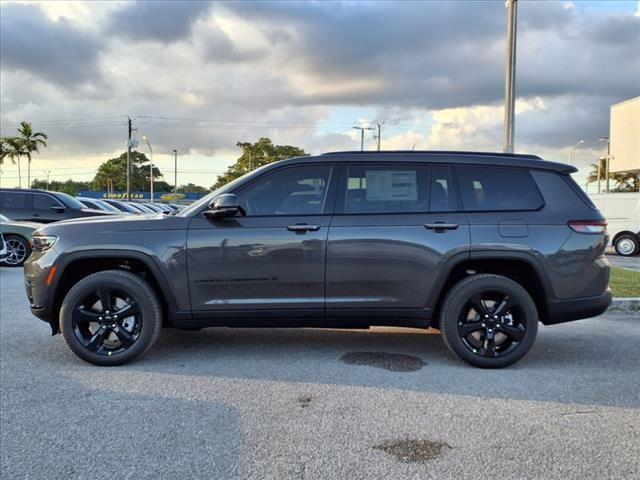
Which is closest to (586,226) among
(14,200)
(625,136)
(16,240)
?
(16,240)

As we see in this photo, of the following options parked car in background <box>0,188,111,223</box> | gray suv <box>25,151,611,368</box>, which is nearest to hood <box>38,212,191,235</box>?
gray suv <box>25,151,611,368</box>

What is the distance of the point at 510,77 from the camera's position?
11188 mm

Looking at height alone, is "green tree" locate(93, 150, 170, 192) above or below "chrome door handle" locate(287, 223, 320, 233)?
above

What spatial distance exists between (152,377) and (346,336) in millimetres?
2133

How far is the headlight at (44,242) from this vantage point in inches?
190

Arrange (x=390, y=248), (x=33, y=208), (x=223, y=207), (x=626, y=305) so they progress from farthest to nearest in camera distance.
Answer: (x=33, y=208) → (x=626, y=305) → (x=390, y=248) → (x=223, y=207)

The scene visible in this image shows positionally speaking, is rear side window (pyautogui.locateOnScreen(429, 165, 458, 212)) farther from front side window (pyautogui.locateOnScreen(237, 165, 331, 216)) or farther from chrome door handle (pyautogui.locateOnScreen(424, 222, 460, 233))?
front side window (pyautogui.locateOnScreen(237, 165, 331, 216))

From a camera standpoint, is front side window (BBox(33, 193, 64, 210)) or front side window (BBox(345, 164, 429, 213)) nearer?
front side window (BBox(345, 164, 429, 213))

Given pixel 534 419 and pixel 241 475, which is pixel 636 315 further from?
pixel 241 475

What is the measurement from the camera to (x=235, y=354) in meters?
5.13

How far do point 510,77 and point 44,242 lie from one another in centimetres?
945

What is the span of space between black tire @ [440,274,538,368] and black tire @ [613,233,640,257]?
552 inches

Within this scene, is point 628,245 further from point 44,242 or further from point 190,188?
point 190,188

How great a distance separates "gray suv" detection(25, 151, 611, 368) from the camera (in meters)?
4.70
